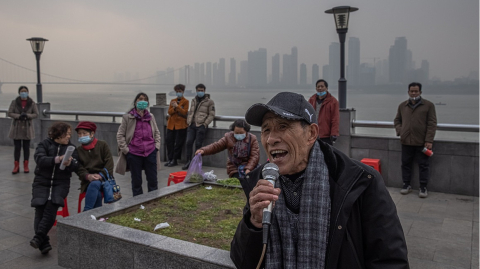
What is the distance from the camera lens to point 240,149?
272 inches

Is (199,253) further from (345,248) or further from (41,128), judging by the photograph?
(41,128)

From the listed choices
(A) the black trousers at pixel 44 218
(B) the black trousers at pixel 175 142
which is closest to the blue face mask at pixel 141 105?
(A) the black trousers at pixel 44 218

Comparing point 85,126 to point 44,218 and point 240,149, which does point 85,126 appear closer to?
point 44,218

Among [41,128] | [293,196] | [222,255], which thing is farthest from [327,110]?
[41,128]

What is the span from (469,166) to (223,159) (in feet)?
18.8

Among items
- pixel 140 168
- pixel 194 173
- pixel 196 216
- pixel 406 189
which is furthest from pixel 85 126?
pixel 406 189

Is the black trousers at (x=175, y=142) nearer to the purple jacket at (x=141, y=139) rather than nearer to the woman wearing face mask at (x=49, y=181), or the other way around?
the purple jacket at (x=141, y=139)

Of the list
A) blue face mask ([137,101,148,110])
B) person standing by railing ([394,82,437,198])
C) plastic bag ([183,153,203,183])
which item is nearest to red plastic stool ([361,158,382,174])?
person standing by railing ([394,82,437,198])

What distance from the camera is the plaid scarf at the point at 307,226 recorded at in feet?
6.63

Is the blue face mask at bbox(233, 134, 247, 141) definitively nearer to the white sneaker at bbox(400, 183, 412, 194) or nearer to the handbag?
the handbag

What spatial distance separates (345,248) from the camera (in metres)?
1.98

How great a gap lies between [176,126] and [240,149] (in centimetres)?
504

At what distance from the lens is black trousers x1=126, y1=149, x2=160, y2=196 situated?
735 centimetres

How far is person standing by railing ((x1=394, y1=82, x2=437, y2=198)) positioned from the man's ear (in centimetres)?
670
